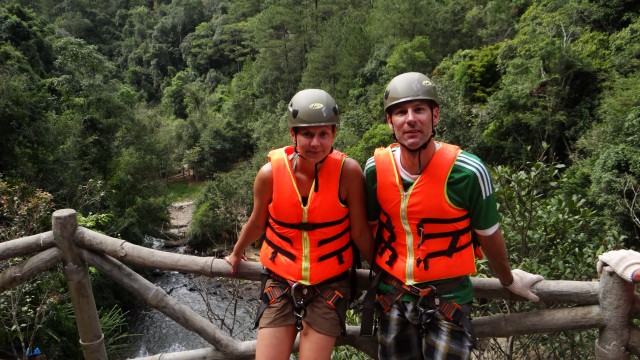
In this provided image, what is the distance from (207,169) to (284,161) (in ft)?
109

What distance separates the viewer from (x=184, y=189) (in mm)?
36375

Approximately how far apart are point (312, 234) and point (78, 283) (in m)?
1.59

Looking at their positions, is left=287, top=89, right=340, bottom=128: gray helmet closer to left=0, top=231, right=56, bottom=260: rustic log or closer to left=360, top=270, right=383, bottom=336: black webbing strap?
left=360, top=270, right=383, bottom=336: black webbing strap

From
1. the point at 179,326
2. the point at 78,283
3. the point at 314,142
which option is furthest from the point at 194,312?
the point at 179,326

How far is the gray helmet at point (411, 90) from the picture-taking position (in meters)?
2.06

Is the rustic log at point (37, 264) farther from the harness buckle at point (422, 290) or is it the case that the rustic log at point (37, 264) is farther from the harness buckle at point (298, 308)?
the harness buckle at point (422, 290)

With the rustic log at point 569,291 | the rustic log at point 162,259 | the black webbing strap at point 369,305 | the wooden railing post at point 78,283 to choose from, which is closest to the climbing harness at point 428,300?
the black webbing strap at point 369,305

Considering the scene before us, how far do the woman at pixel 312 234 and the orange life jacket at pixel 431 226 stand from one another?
0.23m

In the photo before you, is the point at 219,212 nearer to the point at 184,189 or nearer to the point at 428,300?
the point at 184,189

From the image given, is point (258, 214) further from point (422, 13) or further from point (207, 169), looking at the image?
point (207, 169)

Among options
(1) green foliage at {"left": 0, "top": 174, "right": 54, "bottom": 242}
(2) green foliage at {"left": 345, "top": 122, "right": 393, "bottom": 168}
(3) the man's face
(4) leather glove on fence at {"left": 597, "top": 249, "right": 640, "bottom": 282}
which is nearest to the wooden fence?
(4) leather glove on fence at {"left": 597, "top": 249, "right": 640, "bottom": 282}

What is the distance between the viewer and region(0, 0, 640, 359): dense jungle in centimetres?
543

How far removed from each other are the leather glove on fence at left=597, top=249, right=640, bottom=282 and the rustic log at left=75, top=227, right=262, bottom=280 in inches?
68.6

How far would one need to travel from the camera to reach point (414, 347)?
211 centimetres
